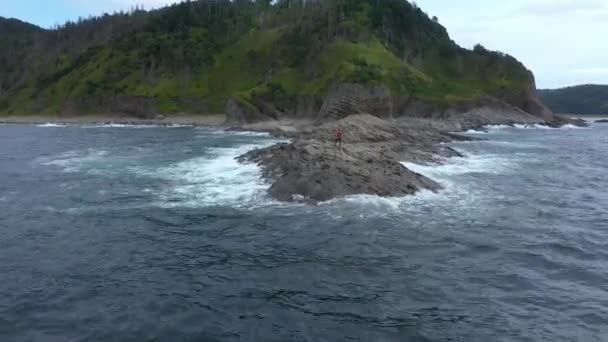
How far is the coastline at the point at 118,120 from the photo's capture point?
135 metres

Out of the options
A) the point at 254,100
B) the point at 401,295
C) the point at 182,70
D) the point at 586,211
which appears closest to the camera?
the point at 401,295

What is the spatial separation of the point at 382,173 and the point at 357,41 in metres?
124

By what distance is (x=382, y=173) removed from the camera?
119ft

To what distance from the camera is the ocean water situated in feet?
51.8

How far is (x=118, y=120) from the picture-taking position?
14612 centimetres

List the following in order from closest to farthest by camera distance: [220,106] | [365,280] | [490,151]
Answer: [365,280]
[490,151]
[220,106]

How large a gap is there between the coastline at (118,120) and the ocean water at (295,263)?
96133 millimetres

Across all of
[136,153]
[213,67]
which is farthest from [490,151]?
[213,67]

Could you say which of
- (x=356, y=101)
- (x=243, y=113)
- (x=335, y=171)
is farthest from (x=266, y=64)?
(x=335, y=171)

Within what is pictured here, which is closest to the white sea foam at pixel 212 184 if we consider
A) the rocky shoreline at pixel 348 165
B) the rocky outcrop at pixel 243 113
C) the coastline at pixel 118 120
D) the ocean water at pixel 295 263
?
the ocean water at pixel 295 263

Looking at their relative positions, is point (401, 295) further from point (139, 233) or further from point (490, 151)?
point (490, 151)

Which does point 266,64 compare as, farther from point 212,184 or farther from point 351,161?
point 351,161

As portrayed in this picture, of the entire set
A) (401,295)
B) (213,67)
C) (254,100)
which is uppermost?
(213,67)

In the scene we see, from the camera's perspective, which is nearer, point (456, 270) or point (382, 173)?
point (456, 270)
